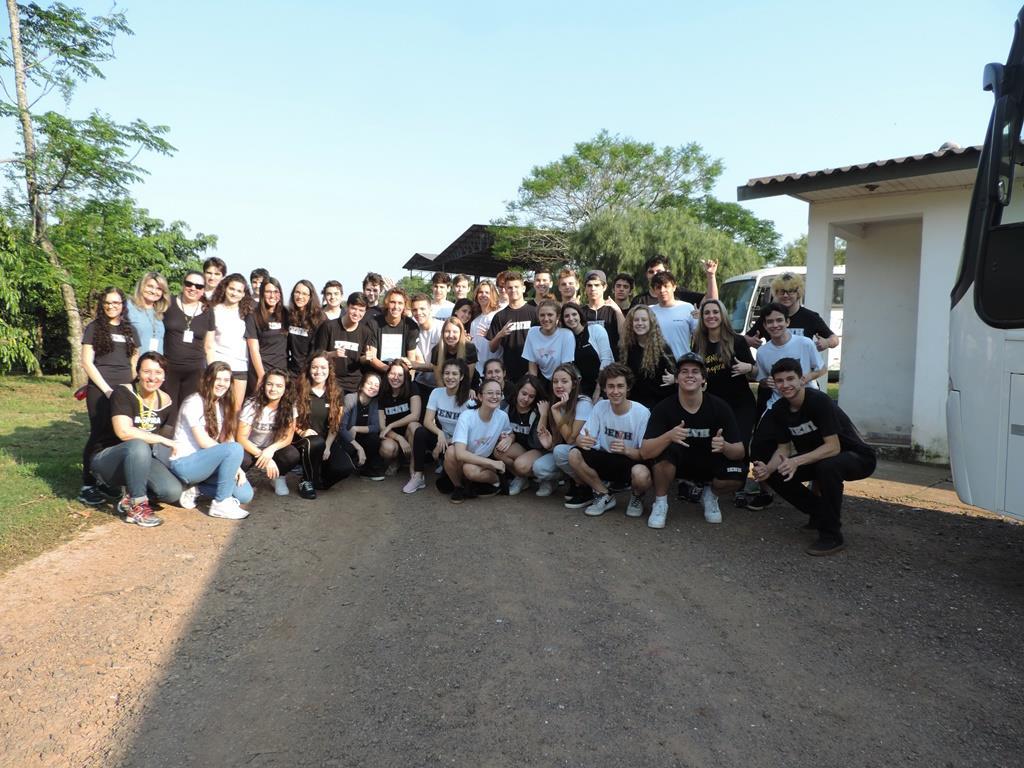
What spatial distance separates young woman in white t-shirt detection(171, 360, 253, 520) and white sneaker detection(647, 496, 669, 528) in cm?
331

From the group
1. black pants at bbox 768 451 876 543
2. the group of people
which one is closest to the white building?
the group of people

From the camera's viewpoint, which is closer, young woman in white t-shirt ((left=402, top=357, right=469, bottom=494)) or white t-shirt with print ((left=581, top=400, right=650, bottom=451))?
white t-shirt with print ((left=581, top=400, right=650, bottom=451))

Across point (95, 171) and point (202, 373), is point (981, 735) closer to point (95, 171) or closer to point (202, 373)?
point (202, 373)

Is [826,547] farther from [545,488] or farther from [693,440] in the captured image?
[545,488]

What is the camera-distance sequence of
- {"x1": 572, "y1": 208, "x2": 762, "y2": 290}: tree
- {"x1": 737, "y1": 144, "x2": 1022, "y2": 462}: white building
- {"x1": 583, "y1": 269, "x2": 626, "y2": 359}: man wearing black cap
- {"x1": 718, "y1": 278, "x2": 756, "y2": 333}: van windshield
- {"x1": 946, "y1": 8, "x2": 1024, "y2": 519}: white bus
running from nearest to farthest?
{"x1": 946, "y1": 8, "x2": 1024, "y2": 519}: white bus → {"x1": 583, "y1": 269, "x2": 626, "y2": 359}: man wearing black cap → {"x1": 737, "y1": 144, "x2": 1022, "y2": 462}: white building → {"x1": 718, "y1": 278, "x2": 756, "y2": 333}: van windshield → {"x1": 572, "y1": 208, "x2": 762, "y2": 290}: tree

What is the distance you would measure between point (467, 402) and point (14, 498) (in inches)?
155

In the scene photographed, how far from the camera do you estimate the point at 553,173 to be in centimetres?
3650

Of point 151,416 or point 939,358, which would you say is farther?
point 939,358

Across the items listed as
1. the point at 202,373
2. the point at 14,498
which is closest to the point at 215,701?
the point at 202,373

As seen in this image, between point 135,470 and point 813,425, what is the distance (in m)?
5.17

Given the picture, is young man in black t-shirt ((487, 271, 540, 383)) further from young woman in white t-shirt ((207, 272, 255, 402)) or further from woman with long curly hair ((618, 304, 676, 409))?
young woman in white t-shirt ((207, 272, 255, 402))

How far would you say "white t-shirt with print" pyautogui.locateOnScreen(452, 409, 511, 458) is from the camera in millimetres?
6355

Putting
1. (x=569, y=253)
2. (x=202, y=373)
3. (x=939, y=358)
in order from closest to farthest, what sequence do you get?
(x=202, y=373) → (x=939, y=358) → (x=569, y=253)

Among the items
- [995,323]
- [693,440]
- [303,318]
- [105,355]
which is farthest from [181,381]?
[995,323]
